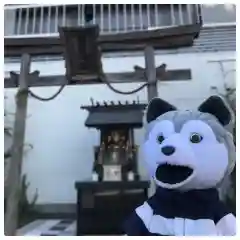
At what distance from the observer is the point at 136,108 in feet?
11.2

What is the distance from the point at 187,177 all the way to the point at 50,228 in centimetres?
228

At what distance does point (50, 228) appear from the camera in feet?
10.6

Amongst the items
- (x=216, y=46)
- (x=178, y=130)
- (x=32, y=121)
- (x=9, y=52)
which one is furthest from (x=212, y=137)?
(x=32, y=121)

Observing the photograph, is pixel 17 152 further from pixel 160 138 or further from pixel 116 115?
pixel 160 138

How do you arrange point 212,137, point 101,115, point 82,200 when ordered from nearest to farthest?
point 212,137
point 82,200
point 101,115

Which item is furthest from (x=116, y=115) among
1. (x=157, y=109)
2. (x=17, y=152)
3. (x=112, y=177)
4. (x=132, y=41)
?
(x=157, y=109)

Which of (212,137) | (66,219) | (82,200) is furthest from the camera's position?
(66,219)

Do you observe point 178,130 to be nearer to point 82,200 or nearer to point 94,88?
point 82,200

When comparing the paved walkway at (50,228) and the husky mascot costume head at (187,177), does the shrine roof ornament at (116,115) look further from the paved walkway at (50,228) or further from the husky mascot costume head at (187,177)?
the husky mascot costume head at (187,177)

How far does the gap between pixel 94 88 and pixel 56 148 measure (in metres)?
0.72

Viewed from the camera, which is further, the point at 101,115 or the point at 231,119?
the point at 101,115

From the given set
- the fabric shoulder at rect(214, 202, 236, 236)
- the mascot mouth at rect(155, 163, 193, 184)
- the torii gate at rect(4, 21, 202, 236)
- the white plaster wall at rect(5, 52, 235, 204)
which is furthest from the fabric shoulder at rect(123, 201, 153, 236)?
the white plaster wall at rect(5, 52, 235, 204)

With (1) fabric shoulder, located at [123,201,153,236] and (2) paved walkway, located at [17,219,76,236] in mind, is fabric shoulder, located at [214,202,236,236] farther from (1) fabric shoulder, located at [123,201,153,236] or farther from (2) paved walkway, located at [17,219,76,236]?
(2) paved walkway, located at [17,219,76,236]

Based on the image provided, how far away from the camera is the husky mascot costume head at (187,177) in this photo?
48.1 inches
